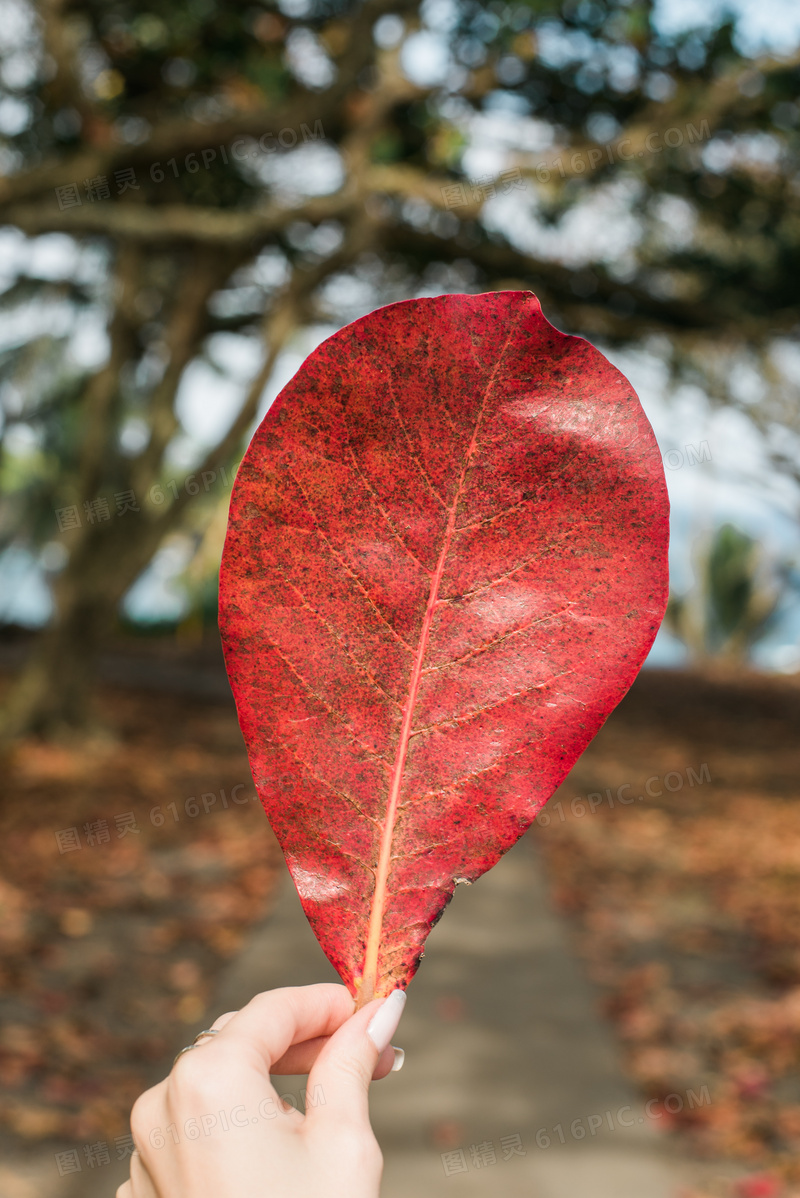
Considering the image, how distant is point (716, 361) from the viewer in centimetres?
663

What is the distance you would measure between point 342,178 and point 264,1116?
5.93 metres

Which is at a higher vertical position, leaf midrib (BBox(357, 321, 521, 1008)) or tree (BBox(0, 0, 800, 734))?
leaf midrib (BBox(357, 321, 521, 1008))

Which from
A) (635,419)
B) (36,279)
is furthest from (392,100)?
(635,419)

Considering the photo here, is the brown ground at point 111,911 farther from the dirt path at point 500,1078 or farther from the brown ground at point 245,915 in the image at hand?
the dirt path at point 500,1078

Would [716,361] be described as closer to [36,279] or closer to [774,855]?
[774,855]

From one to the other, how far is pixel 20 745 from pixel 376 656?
6.90m

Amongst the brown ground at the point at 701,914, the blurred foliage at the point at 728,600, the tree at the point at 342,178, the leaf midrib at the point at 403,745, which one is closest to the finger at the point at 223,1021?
the leaf midrib at the point at 403,745

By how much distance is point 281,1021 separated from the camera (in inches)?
21.0

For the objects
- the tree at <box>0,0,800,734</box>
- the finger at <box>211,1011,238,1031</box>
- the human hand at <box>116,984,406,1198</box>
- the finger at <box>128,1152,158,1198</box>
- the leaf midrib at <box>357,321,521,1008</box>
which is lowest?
the tree at <box>0,0,800,734</box>

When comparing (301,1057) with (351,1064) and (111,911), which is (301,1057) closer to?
→ (351,1064)
